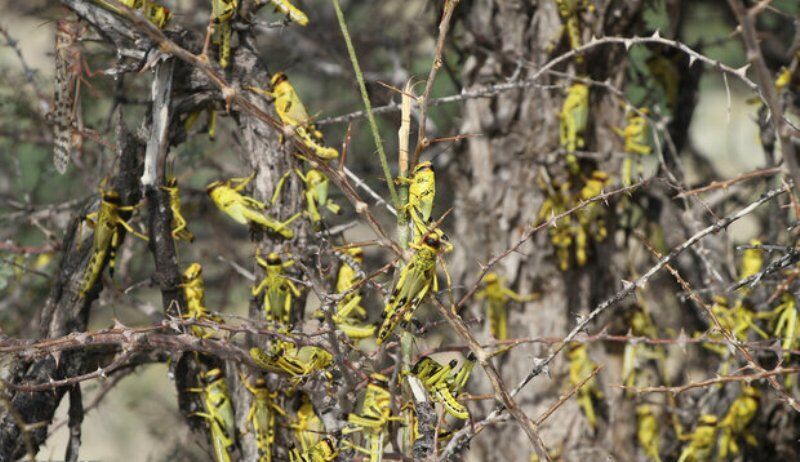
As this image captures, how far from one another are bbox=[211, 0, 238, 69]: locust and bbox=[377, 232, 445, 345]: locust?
1.20m

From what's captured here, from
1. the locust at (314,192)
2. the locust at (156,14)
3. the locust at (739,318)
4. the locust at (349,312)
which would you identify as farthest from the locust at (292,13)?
the locust at (739,318)

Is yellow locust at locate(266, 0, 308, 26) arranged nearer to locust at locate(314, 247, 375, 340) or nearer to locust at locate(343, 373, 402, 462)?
locust at locate(314, 247, 375, 340)

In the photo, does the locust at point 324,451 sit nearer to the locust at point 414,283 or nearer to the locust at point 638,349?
the locust at point 414,283

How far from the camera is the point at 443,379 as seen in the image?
2326 millimetres

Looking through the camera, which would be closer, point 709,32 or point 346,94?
point 346,94

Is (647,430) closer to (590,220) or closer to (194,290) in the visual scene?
(590,220)

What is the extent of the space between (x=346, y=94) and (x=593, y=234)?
3.71 meters

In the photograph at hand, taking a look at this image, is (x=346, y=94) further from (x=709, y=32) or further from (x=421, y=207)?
(x=421, y=207)

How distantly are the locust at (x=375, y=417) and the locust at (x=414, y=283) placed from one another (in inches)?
13.8

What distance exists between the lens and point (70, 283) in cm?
307

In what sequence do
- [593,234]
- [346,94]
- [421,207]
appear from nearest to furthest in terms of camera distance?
[421,207], [593,234], [346,94]

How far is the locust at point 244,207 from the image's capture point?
3.01 meters

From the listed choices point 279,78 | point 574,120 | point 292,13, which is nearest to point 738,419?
point 574,120

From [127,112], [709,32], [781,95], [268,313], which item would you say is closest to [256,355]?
[268,313]
